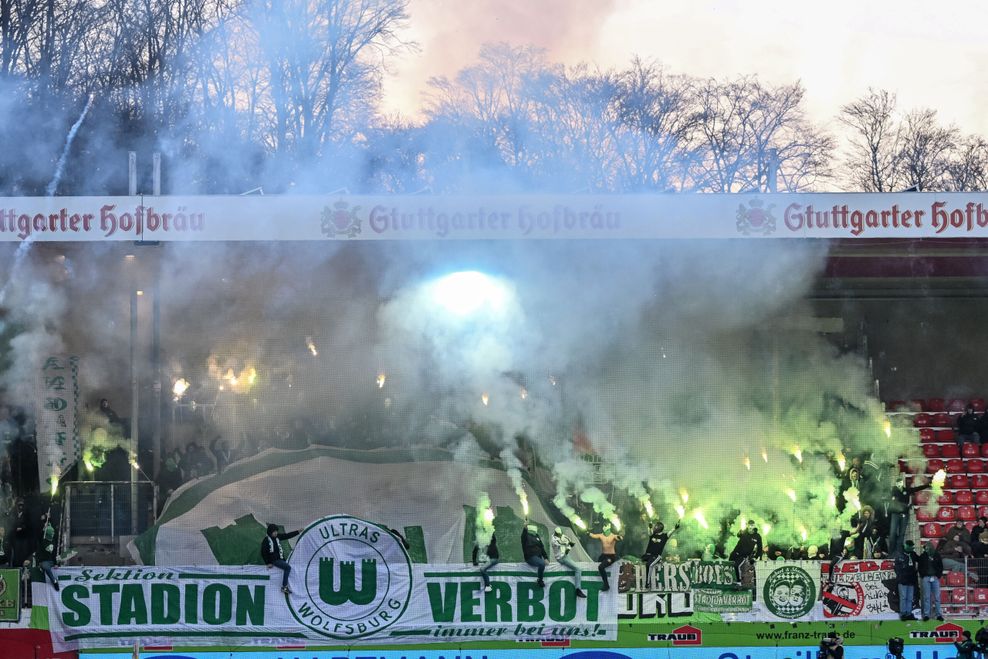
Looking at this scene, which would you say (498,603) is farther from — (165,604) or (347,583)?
(165,604)

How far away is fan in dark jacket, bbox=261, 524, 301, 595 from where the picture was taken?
8312 mm

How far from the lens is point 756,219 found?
876 cm

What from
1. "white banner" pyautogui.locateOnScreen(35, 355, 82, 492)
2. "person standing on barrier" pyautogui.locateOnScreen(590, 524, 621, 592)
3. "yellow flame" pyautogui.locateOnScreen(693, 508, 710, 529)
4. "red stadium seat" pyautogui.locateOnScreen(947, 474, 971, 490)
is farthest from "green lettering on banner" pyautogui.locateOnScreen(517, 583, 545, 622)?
"red stadium seat" pyautogui.locateOnScreen(947, 474, 971, 490)

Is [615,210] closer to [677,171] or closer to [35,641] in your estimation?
[35,641]

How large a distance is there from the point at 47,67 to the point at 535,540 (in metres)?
9.35

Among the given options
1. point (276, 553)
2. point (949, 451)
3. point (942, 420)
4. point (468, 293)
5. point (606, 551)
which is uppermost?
point (468, 293)

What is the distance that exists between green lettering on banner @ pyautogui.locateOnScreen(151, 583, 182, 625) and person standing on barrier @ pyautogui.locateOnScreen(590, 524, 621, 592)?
9.71ft

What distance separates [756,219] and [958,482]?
12.2 feet

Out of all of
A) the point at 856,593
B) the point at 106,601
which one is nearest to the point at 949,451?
the point at 856,593

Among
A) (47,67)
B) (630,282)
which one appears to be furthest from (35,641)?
(47,67)

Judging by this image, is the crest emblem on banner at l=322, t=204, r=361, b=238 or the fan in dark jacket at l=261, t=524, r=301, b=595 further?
the crest emblem on banner at l=322, t=204, r=361, b=238

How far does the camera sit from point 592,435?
10.5 meters

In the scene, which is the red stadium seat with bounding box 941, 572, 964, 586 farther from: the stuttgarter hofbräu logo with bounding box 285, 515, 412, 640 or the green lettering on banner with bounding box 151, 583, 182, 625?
the green lettering on banner with bounding box 151, 583, 182, 625

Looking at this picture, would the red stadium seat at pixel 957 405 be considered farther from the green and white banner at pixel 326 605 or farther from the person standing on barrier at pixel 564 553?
the green and white banner at pixel 326 605
